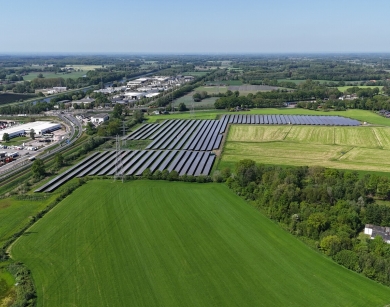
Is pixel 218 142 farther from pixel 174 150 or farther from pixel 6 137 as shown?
pixel 6 137

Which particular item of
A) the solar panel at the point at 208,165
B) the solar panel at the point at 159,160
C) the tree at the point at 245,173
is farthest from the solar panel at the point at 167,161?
the tree at the point at 245,173

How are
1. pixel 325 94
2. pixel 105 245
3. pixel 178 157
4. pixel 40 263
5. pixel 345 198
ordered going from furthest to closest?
pixel 325 94 → pixel 178 157 → pixel 345 198 → pixel 105 245 → pixel 40 263

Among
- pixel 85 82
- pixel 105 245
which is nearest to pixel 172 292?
pixel 105 245

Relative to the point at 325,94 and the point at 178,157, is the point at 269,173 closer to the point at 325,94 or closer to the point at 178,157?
the point at 178,157

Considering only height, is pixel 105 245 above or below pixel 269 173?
below

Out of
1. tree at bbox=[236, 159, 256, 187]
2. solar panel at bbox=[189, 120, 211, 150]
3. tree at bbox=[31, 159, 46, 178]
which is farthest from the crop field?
solar panel at bbox=[189, 120, 211, 150]

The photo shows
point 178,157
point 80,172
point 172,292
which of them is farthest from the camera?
point 178,157

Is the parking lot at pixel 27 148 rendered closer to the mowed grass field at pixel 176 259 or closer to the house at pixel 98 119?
the house at pixel 98 119
